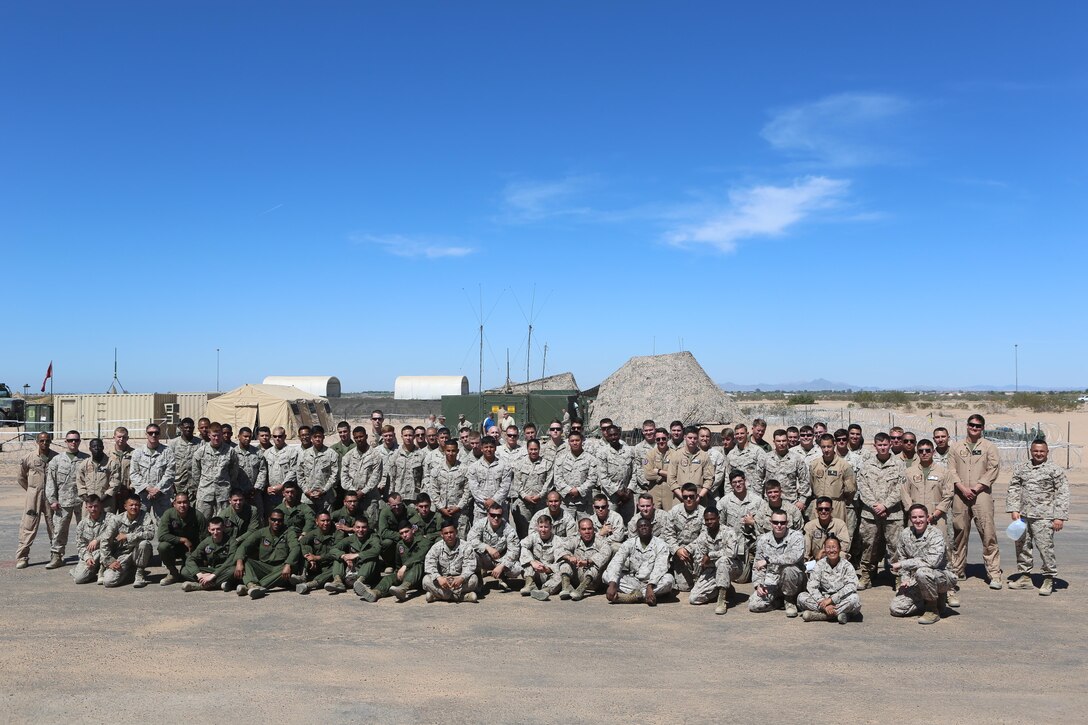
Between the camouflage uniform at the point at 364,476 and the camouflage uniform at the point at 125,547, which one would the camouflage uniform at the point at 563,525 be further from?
the camouflage uniform at the point at 125,547

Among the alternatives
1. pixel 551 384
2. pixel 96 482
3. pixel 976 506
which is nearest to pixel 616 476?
pixel 976 506

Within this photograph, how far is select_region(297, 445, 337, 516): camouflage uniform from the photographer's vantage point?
31.0 ft

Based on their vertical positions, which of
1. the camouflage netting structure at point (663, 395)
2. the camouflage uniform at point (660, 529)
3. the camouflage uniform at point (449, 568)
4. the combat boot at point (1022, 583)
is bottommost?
the combat boot at point (1022, 583)

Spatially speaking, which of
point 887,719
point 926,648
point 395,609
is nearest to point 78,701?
point 395,609

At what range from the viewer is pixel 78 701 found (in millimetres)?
5234

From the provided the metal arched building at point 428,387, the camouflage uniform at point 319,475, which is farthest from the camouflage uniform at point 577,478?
the metal arched building at point 428,387

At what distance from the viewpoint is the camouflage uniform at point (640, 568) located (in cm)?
775

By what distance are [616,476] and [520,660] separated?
352 cm

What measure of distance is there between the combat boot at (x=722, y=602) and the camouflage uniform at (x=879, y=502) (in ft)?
5.88

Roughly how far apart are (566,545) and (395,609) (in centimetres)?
180

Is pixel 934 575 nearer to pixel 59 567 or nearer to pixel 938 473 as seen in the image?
pixel 938 473

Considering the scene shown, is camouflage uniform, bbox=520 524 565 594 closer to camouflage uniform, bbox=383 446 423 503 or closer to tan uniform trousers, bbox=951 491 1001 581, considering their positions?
camouflage uniform, bbox=383 446 423 503

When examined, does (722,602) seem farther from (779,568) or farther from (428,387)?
(428,387)

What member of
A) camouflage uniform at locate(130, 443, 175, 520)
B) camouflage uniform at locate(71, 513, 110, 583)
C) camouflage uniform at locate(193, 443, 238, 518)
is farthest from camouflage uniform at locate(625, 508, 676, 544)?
camouflage uniform at locate(71, 513, 110, 583)
